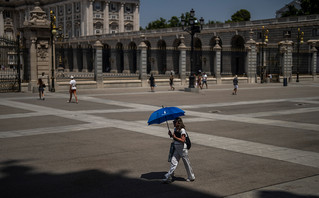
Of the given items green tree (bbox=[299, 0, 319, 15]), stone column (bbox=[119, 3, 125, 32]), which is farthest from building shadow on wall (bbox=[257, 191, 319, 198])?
stone column (bbox=[119, 3, 125, 32])

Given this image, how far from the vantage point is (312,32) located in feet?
170

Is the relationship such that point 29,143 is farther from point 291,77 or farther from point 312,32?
point 312,32

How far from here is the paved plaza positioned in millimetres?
6922

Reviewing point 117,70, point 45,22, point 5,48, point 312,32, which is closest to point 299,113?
point 45,22

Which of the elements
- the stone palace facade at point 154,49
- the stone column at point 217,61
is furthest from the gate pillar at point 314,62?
the stone column at point 217,61

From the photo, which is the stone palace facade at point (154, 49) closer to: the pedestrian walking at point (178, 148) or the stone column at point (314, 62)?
the stone column at point (314, 62)

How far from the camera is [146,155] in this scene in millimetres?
9328

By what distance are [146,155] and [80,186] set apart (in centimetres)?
262

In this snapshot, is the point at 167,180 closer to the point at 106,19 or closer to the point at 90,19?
the point at 90,19

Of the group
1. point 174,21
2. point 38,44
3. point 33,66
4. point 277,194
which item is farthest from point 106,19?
point 277,194

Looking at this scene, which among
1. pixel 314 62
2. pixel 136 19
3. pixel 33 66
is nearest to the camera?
pixel 33 66

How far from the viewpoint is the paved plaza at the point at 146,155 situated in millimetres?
6922

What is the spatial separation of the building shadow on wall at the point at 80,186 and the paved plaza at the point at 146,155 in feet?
0.06

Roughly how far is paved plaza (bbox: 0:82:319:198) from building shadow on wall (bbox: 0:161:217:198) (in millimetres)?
18
